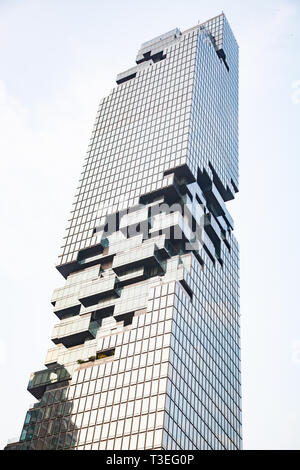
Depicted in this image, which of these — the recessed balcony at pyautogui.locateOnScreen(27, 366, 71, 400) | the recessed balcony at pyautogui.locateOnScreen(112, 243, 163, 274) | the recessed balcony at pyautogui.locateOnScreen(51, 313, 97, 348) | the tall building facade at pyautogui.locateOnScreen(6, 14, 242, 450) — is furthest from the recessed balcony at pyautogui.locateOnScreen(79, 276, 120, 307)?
the recessed balcony at pyautogui.locateOnScreen(27, 366, 71, 400)

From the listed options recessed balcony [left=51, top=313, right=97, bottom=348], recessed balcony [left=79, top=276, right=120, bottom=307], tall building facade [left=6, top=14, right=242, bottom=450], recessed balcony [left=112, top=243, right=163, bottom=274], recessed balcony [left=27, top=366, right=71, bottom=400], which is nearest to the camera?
tall building facade [left=6, top=14, right=242, bottom=450]

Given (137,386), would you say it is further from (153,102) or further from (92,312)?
(153,102)

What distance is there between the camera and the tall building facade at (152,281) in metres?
117

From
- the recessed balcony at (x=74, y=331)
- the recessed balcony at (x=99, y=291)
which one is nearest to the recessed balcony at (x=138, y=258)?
the recessed balcony at (x=99, y=291)

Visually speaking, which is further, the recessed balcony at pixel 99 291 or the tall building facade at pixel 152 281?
the recessed balcony at pixel 99 291

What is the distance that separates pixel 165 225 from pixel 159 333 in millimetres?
28024

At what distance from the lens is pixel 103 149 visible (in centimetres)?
17712

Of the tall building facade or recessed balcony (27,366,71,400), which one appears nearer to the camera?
the tall building facade

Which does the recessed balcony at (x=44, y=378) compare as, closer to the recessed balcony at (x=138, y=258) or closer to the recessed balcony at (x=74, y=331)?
the recessed balcony at (x=74, y=331)

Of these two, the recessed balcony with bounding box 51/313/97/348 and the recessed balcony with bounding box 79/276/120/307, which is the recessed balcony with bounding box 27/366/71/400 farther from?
the recessed balcony with bounding box 79/276/120/307

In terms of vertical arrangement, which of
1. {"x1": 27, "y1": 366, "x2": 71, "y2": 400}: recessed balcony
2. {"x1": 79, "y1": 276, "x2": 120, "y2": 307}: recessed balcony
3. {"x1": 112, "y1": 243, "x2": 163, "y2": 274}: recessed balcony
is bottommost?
{"x1": 27, "y1": 366, "x2": 71, "y2": 400}: recessed balcony

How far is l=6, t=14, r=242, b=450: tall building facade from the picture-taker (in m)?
117

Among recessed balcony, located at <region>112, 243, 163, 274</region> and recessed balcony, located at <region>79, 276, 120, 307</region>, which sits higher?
recessed balcony, located at <region>112, 243, 163, 274</region>
